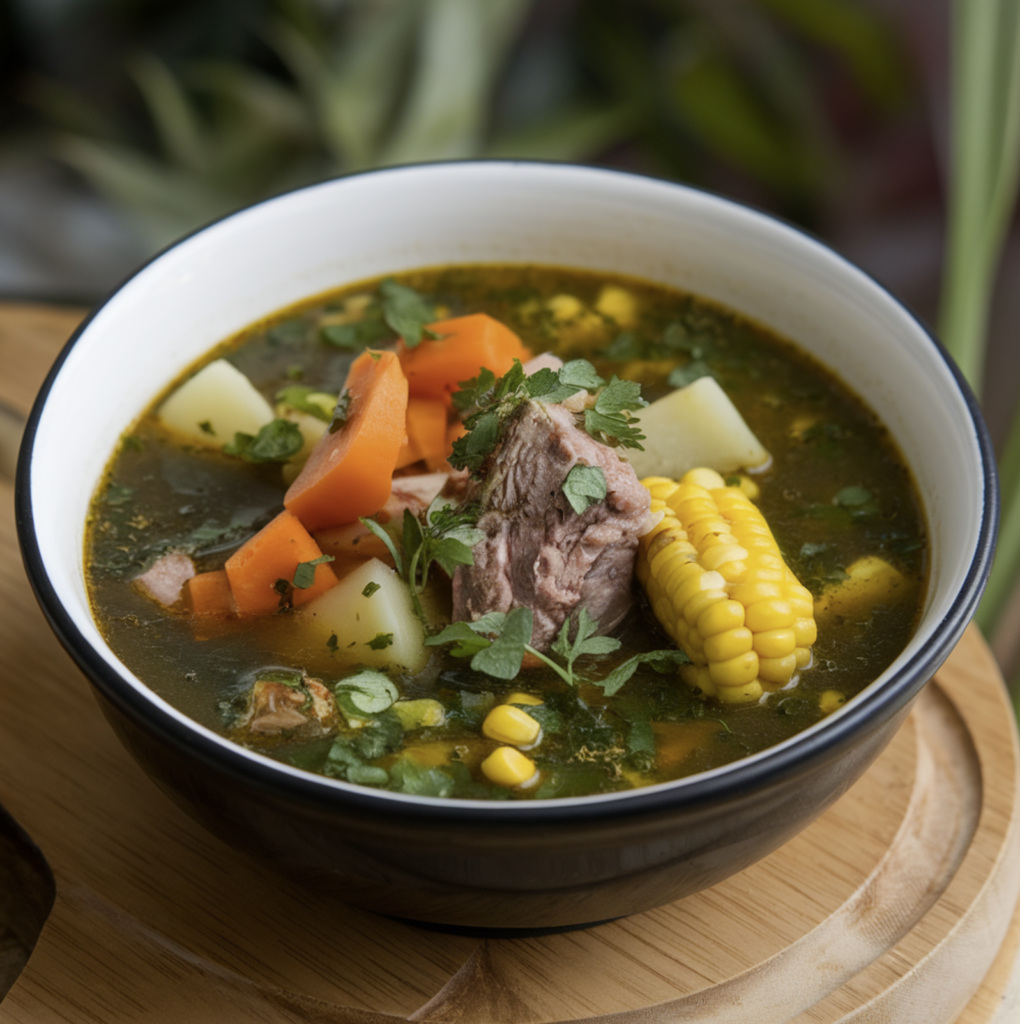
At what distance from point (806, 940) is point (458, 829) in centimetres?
86

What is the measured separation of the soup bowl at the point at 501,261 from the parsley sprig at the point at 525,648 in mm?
406

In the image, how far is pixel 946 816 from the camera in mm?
2393

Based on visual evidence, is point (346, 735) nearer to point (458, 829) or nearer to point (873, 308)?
point (458, 829)

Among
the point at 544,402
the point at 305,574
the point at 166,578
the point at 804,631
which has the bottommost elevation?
the point at 166,578

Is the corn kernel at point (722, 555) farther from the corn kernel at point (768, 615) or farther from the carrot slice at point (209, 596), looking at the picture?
the carrot slice at point (209, 596)

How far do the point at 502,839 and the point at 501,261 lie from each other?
6.56 feet

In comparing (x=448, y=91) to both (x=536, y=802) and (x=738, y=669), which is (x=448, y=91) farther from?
(x=536, y=802)

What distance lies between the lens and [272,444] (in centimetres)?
274

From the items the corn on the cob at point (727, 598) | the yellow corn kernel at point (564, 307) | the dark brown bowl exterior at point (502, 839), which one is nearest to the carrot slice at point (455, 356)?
the yellow corn kernel at point (564, 307)

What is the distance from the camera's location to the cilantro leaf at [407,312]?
2.89 m

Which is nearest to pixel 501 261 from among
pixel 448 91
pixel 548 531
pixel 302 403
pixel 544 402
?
pixel 302 403

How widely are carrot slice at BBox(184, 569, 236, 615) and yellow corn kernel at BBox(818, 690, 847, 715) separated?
1182mm

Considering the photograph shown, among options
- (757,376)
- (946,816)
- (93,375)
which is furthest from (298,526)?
(946,816)

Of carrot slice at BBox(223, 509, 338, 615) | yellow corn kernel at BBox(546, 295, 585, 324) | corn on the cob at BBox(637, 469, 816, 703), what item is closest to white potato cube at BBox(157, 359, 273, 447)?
carrot slice at BBox(223, 509, 338, 615)
